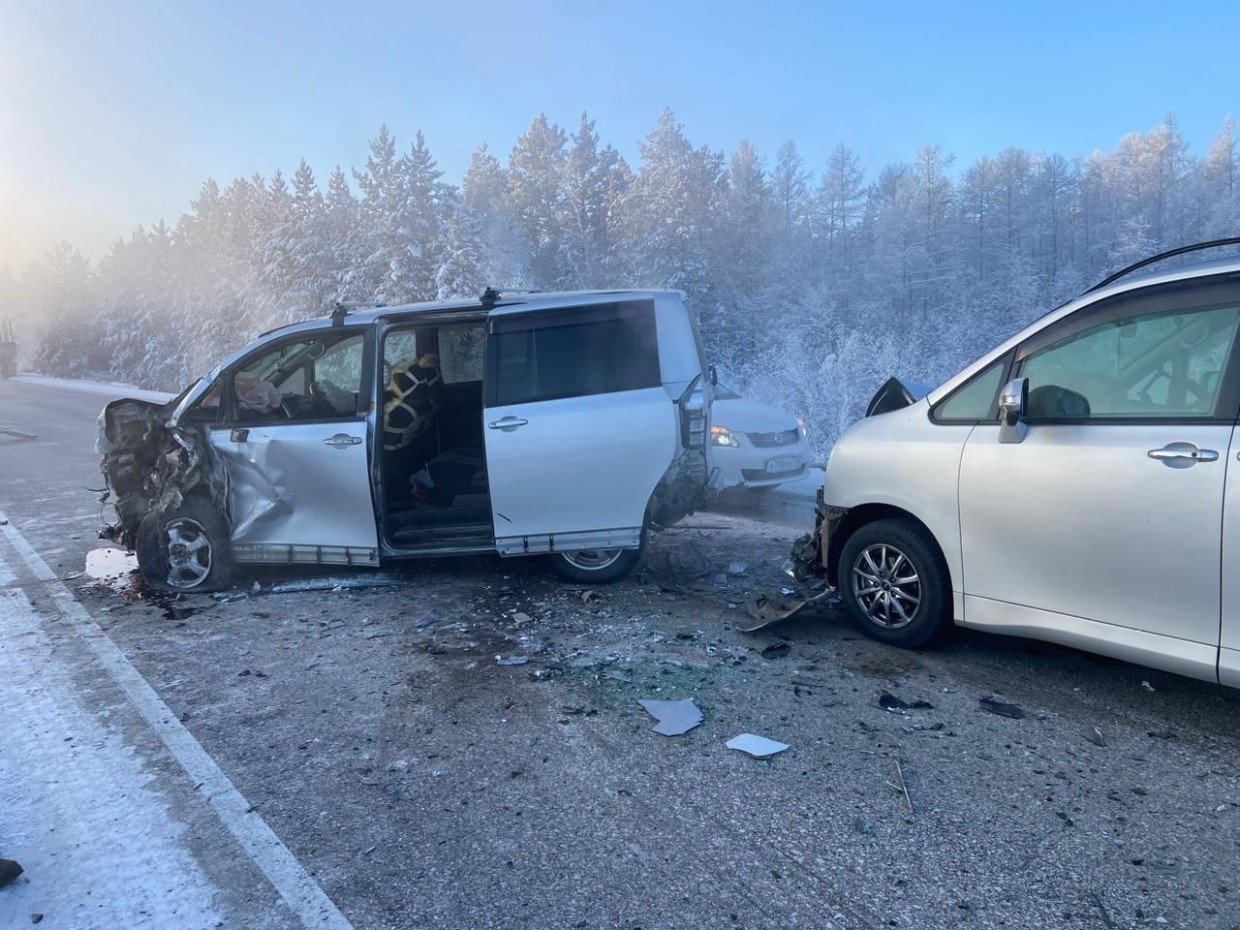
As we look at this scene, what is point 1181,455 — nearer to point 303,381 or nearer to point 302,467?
point 302,467

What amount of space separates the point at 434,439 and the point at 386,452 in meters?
0.90

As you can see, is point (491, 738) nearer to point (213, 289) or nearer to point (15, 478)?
point (15, 478)

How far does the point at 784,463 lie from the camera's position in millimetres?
9375

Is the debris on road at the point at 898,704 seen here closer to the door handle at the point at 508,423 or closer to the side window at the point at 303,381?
the door handle at the point at 508,423

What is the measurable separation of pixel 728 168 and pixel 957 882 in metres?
51.9

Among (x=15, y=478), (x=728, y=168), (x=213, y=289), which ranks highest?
(x=728, y=168)

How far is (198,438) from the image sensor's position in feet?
20.0

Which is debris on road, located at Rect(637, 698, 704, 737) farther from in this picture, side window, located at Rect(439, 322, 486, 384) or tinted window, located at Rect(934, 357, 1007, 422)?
side window, located at Rect(439, 322, 486, 384)

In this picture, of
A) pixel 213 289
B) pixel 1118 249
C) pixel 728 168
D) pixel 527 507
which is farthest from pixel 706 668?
pixel 1118 249

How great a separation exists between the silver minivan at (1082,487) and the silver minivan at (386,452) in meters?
1.57

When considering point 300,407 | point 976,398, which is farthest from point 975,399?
point 300,407

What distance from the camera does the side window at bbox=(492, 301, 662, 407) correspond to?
19.0 feet

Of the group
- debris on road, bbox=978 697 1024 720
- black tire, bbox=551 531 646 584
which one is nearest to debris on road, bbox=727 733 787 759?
debris on road, bbox=978 697 1024 720

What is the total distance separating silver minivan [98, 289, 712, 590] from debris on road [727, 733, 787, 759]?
224cm
